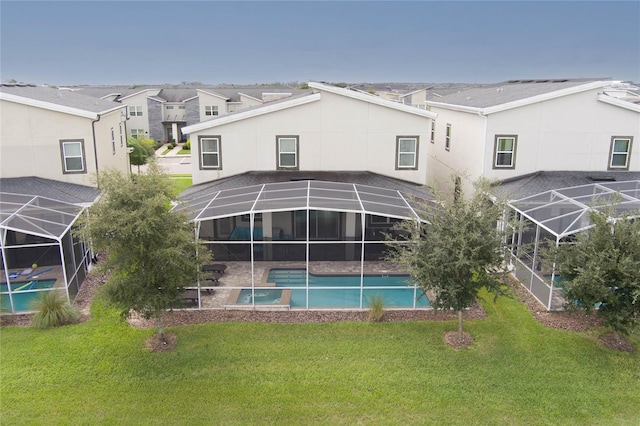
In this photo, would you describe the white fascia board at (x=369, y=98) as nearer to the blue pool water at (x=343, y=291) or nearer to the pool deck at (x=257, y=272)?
the pool deck at (x=257, y=272)

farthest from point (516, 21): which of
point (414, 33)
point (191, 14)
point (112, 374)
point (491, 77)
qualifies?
point (112, 374)

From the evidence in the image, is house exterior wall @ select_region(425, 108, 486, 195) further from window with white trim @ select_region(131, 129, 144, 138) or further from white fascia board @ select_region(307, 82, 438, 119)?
window with white trim @ select_region(131, 129, 144, 138)

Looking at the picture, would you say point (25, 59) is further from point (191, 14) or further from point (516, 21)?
point (516, 21)

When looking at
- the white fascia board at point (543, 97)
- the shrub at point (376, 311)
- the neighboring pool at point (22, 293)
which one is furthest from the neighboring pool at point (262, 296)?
the white fascia board at point (543, 97)

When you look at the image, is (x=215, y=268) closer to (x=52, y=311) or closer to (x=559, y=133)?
(x=52, y=311)

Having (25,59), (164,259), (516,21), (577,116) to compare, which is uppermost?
(516,21)

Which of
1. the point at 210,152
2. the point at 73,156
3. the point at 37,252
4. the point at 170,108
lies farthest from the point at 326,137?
the point at 170,108
